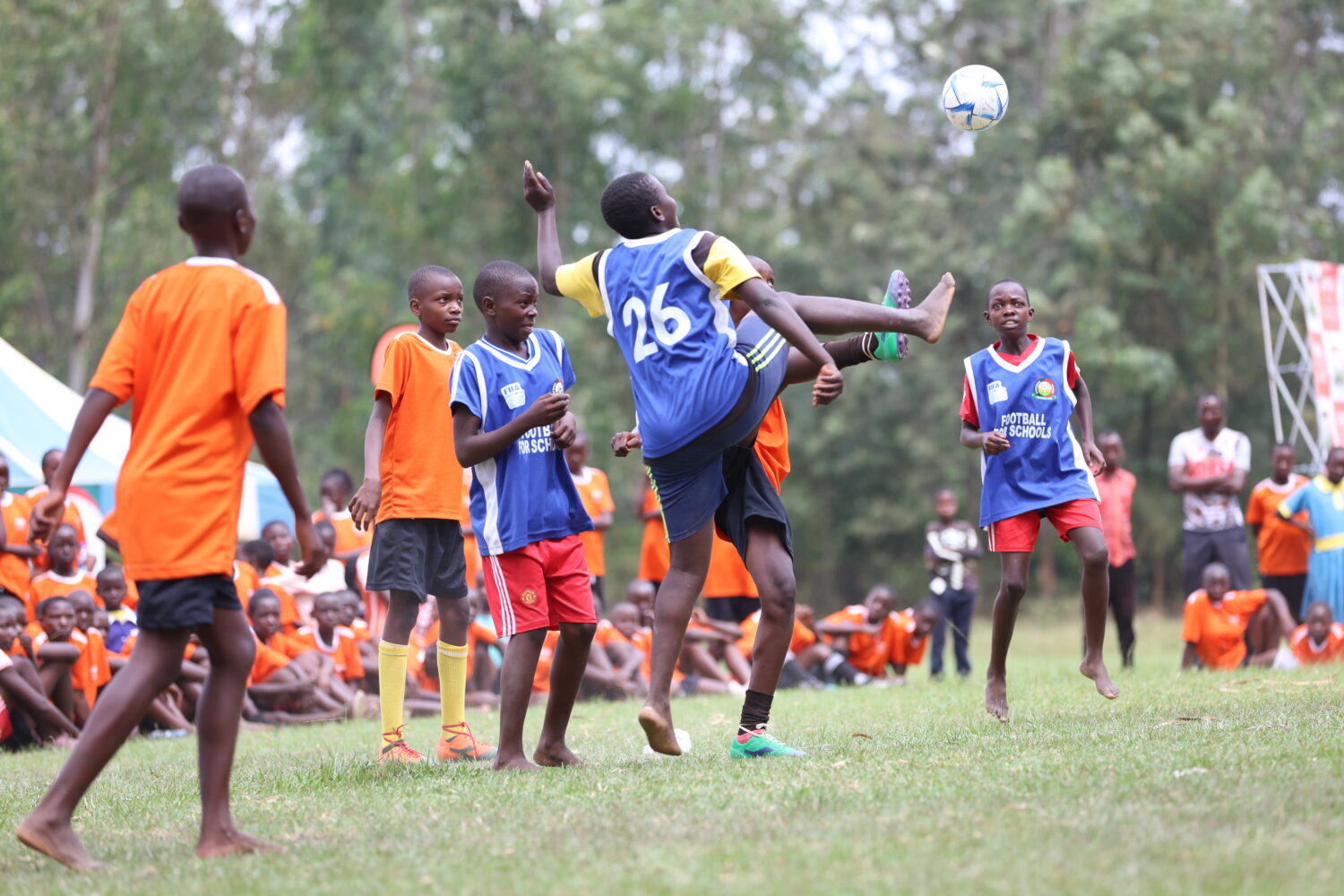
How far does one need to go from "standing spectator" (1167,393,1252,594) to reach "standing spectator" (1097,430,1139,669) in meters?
0.55

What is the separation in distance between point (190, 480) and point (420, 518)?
2422 mm

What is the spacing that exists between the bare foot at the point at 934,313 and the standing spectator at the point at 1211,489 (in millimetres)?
8430

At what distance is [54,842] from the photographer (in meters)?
4.35

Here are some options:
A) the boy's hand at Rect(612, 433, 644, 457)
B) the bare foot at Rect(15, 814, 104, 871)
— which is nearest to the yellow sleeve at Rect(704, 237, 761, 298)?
the boy's hand at Rect(612, 433, 644, 457)

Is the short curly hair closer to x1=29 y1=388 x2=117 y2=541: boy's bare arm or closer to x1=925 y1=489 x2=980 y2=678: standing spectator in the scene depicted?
x1=29 y1=388 x2=117 y2=541: boy's bare arm

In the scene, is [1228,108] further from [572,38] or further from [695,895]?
[695,895]

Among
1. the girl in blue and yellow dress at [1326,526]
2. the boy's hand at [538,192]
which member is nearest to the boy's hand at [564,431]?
the boy's hand at [538,192]

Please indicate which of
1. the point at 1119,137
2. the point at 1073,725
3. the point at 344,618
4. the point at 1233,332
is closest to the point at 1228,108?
the point at 1119,137

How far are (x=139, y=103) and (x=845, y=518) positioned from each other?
1694cm

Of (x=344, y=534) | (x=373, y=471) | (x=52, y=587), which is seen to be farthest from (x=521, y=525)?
(x=344, y=534)

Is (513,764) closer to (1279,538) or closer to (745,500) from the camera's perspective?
(745,500)

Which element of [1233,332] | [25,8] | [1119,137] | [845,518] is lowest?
[845,518]

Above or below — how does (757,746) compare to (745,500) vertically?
below

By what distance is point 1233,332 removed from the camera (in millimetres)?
26188
